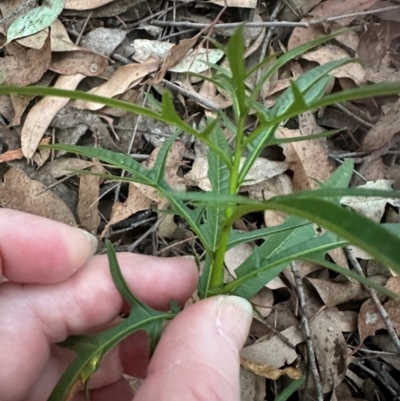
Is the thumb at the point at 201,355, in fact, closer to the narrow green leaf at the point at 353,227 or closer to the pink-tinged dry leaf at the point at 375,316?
the narrow green leaf at the point at 353,227

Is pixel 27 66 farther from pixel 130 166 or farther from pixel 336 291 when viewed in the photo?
pixel 336 291

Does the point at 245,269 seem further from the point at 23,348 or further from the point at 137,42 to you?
the point at 137,42

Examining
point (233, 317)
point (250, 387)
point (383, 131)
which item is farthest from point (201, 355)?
point (383, 131)

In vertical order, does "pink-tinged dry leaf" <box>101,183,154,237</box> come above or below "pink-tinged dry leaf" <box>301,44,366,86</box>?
below

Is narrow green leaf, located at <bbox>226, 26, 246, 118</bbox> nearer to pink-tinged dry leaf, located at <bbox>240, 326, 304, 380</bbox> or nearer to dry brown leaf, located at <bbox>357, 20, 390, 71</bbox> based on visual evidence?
pink-tinged dry leaf, located at <bbox>240, 326, 304, 380</bbox>

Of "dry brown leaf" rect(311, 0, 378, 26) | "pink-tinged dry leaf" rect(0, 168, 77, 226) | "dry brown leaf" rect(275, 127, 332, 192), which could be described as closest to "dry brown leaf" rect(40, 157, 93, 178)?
"pink-tinged dry leaf" rect(0, 168, 77, 226)

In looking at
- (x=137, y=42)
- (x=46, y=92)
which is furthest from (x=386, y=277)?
(x=46, y=92)
